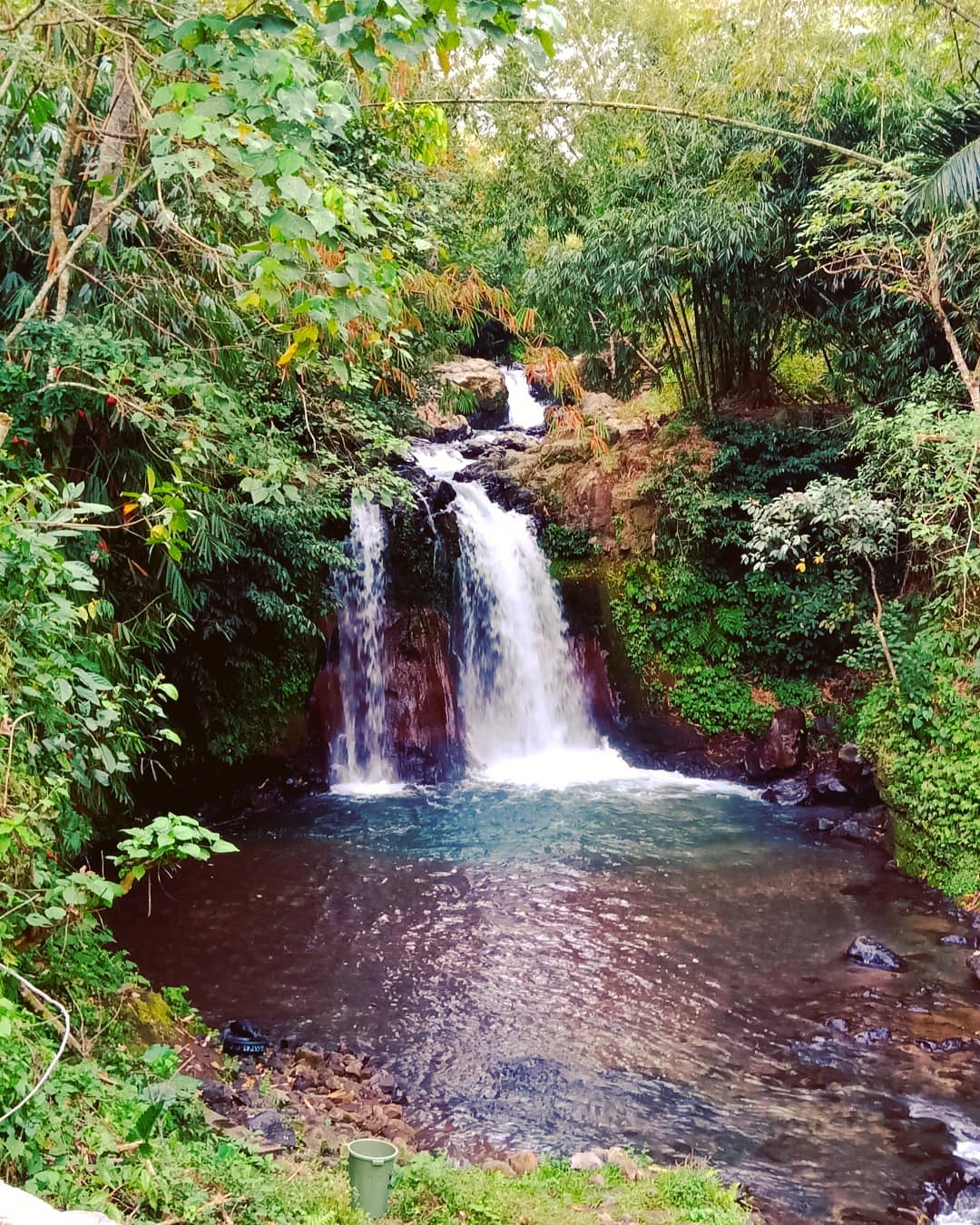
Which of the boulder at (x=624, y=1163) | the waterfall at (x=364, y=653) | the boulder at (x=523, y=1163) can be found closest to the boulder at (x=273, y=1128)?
the boulder at (x=523, y=1163)

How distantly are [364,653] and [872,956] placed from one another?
23.1 ft

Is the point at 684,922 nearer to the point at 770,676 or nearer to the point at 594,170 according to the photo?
the point at 770,676

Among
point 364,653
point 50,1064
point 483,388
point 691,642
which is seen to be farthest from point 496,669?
point 50,1064

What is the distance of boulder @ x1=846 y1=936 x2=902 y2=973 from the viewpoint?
6.73m

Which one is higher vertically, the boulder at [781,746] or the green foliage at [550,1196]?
the boulder at [781,746]

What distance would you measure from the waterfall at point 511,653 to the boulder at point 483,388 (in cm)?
638

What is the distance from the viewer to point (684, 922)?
745 centimetres

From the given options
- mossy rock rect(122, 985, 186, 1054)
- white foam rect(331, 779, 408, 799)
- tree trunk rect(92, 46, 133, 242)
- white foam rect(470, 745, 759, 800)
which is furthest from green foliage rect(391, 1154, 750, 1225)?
white foam rect(470, 745, 759, 800)

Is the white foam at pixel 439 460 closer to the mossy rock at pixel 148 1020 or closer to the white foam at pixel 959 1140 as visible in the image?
the mossy rock at pixel 148 1020

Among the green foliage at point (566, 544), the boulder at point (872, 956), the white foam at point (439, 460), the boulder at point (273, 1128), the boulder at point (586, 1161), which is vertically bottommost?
the boulder at point (872, 956)

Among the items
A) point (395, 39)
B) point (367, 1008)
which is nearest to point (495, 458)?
point (367, 1008)

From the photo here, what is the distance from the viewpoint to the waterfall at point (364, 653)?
449 inches

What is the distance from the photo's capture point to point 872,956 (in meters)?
6.82

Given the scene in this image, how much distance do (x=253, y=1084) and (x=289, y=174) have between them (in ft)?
14.8
